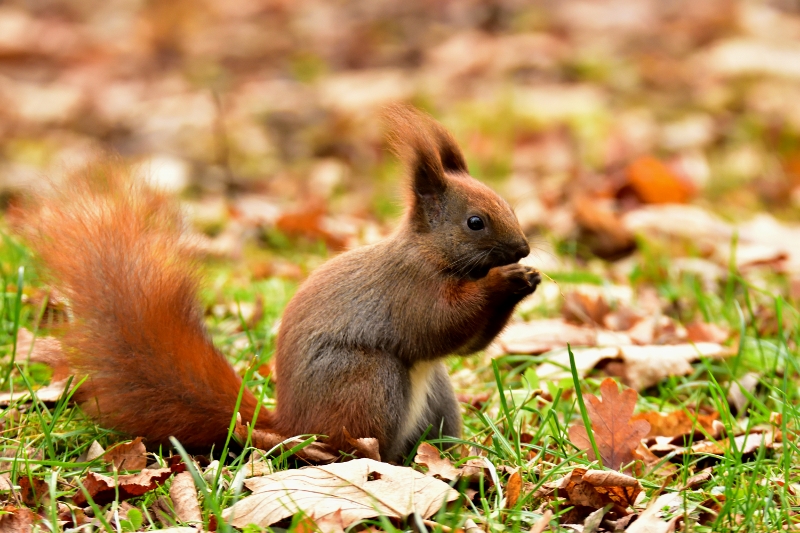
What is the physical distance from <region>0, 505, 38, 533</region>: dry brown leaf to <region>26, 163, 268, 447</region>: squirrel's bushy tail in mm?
407

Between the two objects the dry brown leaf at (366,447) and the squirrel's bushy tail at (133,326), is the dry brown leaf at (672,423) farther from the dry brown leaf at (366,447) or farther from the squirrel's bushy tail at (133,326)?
the squirrel's bushy tail at (133,326)

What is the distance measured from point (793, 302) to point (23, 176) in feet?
14.9

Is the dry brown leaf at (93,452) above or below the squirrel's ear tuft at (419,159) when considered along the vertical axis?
below

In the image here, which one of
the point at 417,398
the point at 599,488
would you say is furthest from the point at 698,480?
the point at 417,398

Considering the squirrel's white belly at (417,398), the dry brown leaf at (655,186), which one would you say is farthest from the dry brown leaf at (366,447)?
the dry brown leaf at (655,186)

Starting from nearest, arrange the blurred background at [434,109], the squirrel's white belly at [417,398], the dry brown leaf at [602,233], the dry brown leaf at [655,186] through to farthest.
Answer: the squirrel's white belly at [417,398]
the dry brown leaf at [602,233]
the blurred background at [434,109]
the dry brown leaf at [655,186]

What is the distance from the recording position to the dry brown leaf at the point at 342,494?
6.33 feet

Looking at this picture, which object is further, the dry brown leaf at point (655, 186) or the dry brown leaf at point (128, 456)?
the dry brown leaf at point (655, 186)

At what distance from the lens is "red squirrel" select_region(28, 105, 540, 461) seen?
7.75ft

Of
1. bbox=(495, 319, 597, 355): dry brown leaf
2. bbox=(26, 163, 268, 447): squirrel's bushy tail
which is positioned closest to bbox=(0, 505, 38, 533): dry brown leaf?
bbox=(26, 163, 268, 447): squirrel's bushy tail

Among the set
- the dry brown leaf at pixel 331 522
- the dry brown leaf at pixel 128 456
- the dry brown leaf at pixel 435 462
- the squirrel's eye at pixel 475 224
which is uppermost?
the squirrel's eye at pixel 475 224

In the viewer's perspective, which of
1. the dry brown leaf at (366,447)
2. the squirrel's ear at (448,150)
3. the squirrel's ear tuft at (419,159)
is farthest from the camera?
the squirrel's ear at (448,150)

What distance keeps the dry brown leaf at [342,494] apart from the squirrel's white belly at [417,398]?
0.33 metres

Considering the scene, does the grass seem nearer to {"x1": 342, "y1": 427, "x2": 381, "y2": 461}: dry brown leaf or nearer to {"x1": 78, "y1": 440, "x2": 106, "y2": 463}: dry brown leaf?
{"x1": 78, "y1": 440, "x2": 106, "y2": 463}: dry brown leaf
